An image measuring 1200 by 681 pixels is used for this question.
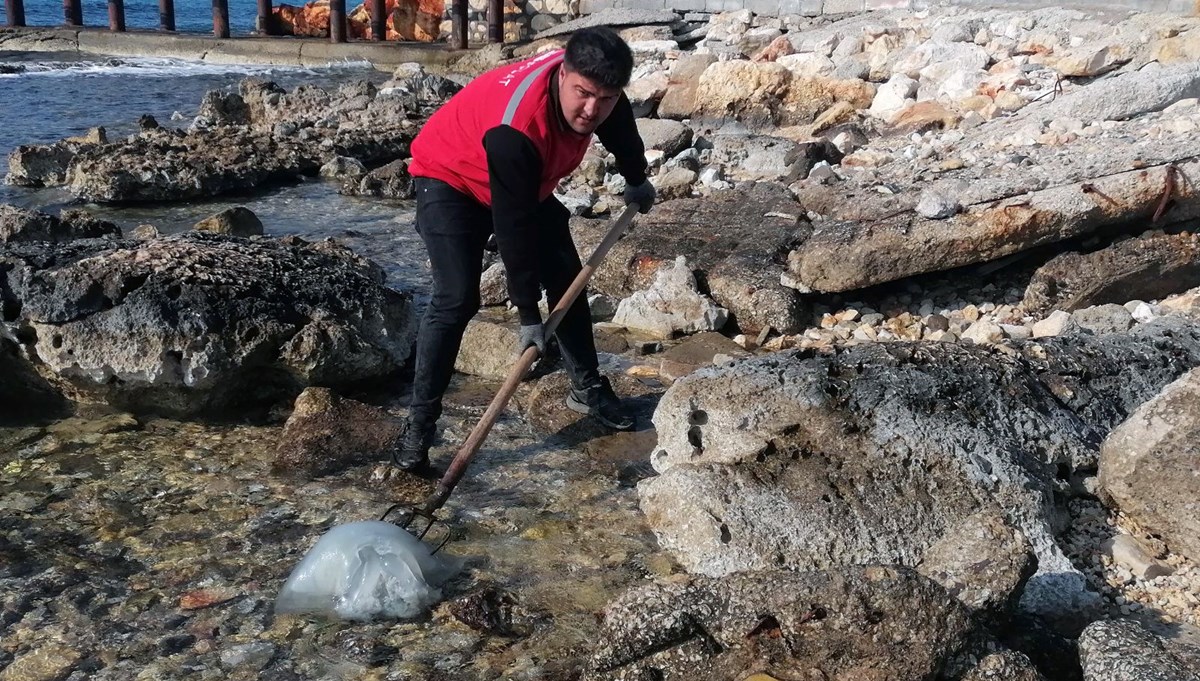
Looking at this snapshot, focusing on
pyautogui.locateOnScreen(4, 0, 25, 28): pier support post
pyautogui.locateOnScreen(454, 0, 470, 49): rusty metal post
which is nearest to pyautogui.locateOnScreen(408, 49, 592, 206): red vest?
pyautogui.locateOnScreen(454, 0, 470, 49): rusty metal post

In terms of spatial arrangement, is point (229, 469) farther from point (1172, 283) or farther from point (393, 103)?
point (393, 103)

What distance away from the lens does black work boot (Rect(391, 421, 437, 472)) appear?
4398 millimetres

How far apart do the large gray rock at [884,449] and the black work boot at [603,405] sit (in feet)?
2.42

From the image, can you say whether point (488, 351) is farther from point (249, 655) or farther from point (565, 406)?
point (249, 655)

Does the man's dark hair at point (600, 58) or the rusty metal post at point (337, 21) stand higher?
the rusty metal post at point (337, 21)

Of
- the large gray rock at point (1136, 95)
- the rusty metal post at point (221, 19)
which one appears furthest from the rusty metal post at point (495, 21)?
the large gray rock at point (1136, 95)

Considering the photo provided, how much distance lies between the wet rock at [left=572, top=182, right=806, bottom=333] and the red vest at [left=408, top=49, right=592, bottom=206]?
207 cm

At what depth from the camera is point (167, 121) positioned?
14062 millimetres

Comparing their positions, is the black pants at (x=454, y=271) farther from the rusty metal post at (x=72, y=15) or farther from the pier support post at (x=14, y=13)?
the pier support post at (x=14, y=13)

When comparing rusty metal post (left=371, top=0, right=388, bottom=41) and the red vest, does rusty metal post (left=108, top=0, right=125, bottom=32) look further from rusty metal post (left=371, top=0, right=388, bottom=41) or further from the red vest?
the red vest

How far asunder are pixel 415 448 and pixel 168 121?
1134 centimetres

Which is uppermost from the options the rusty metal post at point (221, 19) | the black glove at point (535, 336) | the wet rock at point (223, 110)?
the rusty metal post at point (221, 19)

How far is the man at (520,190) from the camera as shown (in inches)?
146

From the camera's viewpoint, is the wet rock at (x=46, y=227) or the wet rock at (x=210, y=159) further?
the wet rock at (x=210, y=159)
